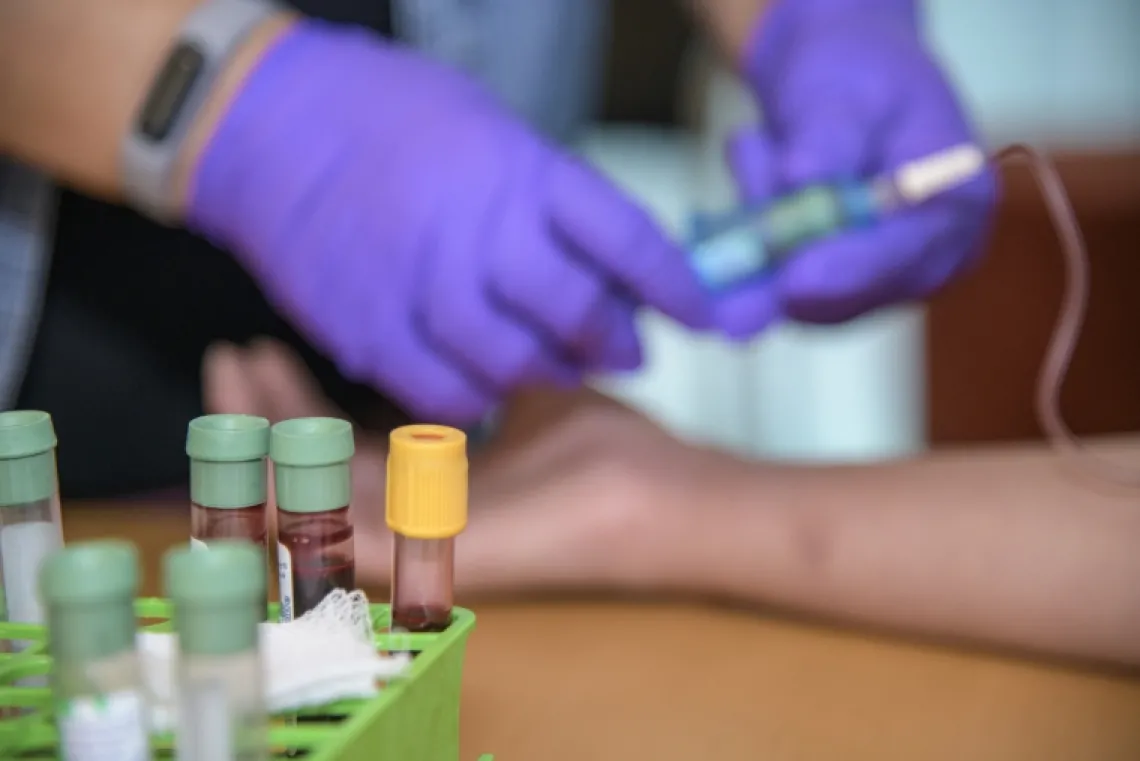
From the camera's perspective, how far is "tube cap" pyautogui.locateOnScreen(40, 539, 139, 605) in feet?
0.70

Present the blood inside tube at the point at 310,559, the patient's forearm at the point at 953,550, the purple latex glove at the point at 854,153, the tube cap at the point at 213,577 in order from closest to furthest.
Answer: the tube cap at the point at 213,577
the blood inside tube at the point at 310,559
the patient's forearm at the point at 953,550
the purple latex glove at the point at 854,153

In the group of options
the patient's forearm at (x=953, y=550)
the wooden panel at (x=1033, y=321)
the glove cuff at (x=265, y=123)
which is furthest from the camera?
the wooden panel at (x=1033, y=321)

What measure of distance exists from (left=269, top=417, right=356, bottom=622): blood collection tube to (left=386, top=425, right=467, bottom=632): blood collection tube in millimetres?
14

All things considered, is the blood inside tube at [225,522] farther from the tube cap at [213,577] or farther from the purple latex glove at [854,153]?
the purple latex glove at [854,153]

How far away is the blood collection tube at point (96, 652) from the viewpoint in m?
0.21

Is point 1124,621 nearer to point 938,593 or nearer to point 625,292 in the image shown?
point 938,593

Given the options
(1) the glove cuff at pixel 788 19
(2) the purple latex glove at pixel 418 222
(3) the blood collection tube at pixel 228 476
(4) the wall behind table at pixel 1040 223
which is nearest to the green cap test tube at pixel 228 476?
(3) the blood collection tube at pixel 228 476

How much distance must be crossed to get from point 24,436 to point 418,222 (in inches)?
11.4

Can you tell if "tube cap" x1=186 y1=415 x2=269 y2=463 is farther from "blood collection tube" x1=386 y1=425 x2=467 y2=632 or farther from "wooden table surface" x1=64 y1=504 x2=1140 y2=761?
→ "wooden table surface" x1=64 y1=504 x2=1140 y2=761

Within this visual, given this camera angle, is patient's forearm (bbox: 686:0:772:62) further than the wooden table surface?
Yes

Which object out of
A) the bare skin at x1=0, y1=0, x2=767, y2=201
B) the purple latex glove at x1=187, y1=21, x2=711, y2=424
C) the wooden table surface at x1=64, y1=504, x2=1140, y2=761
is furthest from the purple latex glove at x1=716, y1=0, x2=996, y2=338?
the bare skin at x1=0, y1=0, x2=767, y2=201

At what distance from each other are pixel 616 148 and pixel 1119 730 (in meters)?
1.47

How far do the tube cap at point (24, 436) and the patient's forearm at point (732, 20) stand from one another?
2.28ft

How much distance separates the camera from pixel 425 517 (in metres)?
0.30
